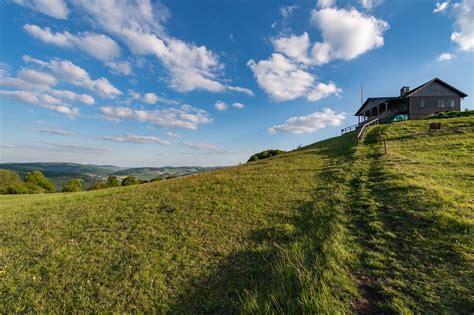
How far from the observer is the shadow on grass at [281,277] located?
4.48 meters

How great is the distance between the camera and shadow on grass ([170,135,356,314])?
4484mm

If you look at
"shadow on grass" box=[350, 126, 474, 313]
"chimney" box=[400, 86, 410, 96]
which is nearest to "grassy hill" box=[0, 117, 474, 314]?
"shadow on grass" box=[350, 126, 474, 313]

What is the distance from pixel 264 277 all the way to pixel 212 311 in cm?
Result: 158

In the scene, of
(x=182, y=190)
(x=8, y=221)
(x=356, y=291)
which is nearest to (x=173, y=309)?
(x=356, y=291)

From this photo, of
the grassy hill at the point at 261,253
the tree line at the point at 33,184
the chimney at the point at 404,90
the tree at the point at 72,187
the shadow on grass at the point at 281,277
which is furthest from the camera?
the tree at the point at 72,187

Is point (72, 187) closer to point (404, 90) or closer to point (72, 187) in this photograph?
point (72, 187)

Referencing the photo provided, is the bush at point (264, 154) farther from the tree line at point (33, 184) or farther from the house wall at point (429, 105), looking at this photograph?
the tree line at point (33, 184)

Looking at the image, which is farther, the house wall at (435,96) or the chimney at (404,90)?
the chimney at (404,90)

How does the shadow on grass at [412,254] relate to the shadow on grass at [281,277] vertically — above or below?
above

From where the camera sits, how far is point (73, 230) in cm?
952

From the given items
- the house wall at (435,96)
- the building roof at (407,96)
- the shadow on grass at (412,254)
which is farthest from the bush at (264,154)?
the shadow on grass at (412,254)

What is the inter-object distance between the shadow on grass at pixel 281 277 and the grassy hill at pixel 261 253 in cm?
3

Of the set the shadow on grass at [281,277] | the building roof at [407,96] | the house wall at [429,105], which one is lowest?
the shadow on grass at [281,277]

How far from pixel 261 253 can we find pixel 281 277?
163 centimetres
